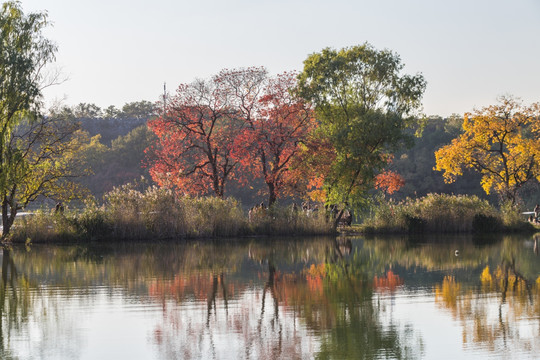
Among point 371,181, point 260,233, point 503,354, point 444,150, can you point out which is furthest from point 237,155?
point 503,354

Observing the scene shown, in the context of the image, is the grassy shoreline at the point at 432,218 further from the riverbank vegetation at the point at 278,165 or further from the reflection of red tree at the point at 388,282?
the reflection of red tree at the point at 388,282

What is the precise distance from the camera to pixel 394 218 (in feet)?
115

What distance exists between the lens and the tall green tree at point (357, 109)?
3425cm

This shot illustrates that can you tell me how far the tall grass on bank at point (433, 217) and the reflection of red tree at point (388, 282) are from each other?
17054 mm

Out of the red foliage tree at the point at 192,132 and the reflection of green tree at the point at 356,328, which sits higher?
the red foliage tree at the point at 192,132

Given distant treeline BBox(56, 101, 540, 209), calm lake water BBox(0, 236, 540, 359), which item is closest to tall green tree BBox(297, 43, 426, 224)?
calm lake water BBox(0, 236, 540, 359)

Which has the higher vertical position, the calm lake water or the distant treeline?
the distant treeline

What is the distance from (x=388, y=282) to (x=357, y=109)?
20070 mm

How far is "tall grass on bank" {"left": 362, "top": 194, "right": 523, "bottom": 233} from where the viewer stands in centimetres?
3488

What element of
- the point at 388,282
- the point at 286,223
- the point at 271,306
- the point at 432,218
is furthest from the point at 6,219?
the point at 271,306

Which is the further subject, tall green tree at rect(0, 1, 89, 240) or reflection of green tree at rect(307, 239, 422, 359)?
tall green tree at rect(0, 1, 89, 240)

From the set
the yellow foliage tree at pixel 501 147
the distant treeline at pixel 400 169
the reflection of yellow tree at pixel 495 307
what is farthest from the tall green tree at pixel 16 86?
the distant treeline at pixel 400 169

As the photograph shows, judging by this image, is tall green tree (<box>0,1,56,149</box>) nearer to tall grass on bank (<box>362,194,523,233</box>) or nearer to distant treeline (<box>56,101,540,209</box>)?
tall grass on bank (<box>362,194,523,233</box>)

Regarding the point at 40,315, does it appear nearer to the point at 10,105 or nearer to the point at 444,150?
the point at 10,105
